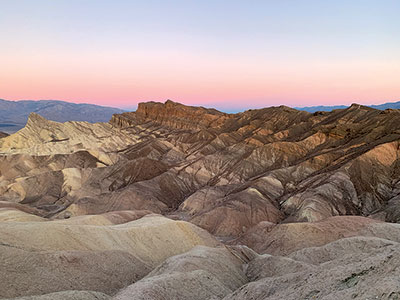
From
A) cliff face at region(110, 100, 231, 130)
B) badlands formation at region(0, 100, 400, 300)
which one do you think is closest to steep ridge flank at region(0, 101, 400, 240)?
badlands formation at region(0, 100, 400, 300)

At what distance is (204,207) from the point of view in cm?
5231

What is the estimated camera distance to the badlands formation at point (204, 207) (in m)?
17.4

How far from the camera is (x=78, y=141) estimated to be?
89750 mm

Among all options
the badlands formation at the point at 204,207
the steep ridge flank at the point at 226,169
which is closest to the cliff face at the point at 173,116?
the badlands formation at the point at 204,207

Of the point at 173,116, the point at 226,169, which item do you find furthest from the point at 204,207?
the point at 173,116

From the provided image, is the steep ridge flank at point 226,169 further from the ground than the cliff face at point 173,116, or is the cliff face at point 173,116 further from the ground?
the cliff face at point 173,116

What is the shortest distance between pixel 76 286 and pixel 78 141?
76.7m

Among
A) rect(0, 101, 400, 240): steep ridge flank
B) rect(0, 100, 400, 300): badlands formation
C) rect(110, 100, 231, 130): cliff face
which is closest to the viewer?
rect(0, 100, 400, 300): badlands formation

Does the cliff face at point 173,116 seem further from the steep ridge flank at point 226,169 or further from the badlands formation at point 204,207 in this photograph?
the steep ridge flank at point 226,169

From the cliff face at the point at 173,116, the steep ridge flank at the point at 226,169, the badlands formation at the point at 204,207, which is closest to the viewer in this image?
the badlands formation at the point at 204,207

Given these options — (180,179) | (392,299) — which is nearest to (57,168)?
(180,179)

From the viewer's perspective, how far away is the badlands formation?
683 inches

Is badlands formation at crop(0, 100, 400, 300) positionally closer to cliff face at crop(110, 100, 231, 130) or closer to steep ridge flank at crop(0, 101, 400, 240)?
steep ridge flank at crop(0, 101, 400, 240)

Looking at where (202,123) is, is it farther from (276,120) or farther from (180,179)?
(180,179)
